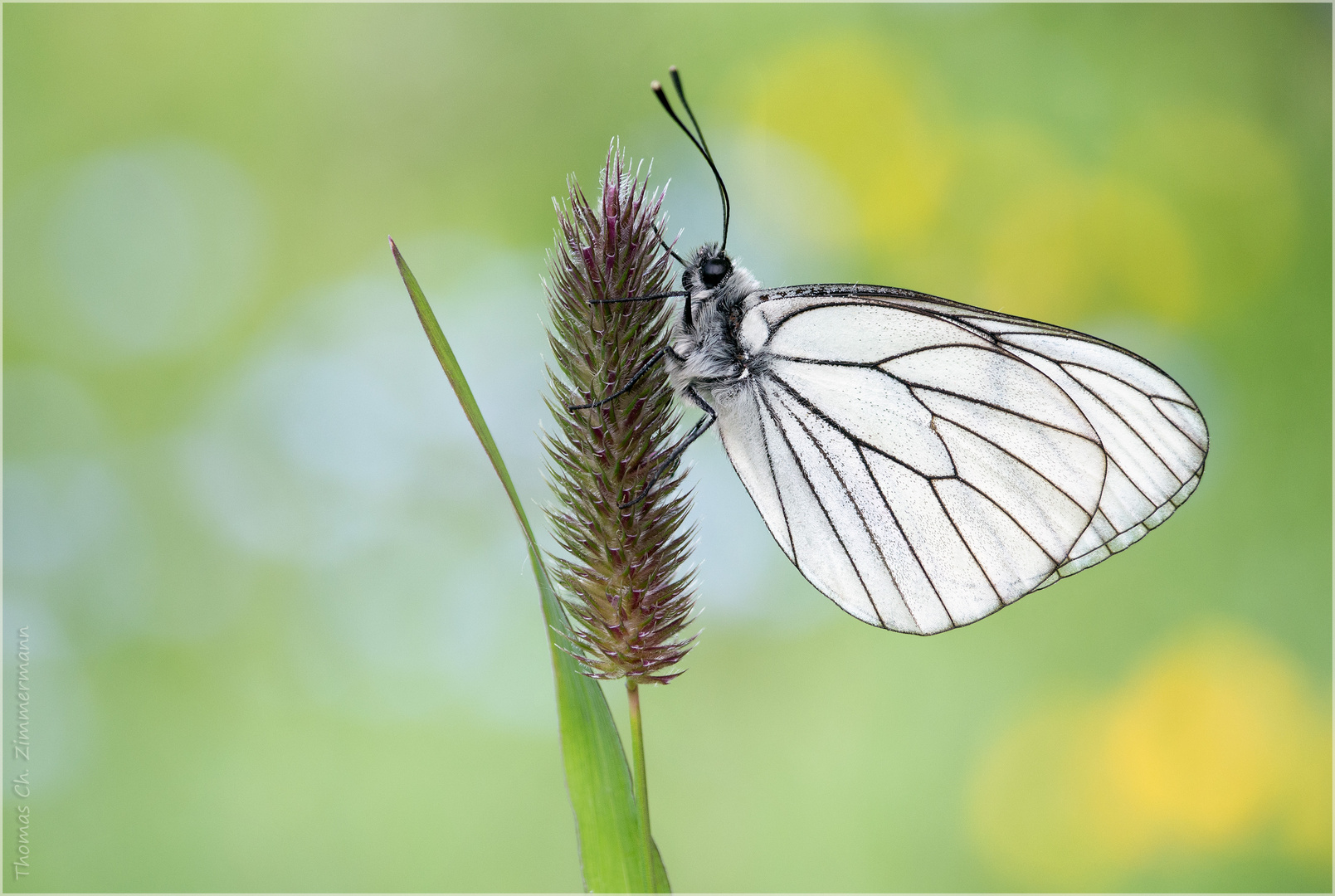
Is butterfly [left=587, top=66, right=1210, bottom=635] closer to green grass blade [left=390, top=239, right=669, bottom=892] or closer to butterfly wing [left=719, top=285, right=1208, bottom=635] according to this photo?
butterfly wing [left=719, top=285, right=1208, bottom=635]

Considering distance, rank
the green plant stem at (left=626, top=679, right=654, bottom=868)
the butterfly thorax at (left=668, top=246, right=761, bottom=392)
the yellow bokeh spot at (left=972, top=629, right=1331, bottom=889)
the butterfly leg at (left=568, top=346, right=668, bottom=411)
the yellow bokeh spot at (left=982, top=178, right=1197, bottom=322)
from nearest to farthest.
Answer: the green plant stem at (left=626, top=679, right=654, bottom=868), the butterfly leg at (left=568, top=346, right=668, bottom=411), the butterfly thorax at (left=668, top=246, right=761, bottom=392), the yellow bokeh spot at (left=972, top=629, right=1331, bottom=889), the yellow bokeh spot at (left=982, top=178, right=1197, bottom=322)

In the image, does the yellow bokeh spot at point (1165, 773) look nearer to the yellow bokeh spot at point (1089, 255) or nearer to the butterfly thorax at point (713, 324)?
the yellow bokeh spot at point (1089, 255)

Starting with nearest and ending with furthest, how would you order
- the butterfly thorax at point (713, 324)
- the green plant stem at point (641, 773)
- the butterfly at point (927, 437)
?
the green plant stem at point (641, 773)
the butterfly thorax at point (713, 324)
the butterfly at point (927, 437)

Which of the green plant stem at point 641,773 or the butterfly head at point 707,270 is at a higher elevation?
the butterfly head at point 707,270

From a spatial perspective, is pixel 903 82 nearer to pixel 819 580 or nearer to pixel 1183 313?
pixel 1183 313

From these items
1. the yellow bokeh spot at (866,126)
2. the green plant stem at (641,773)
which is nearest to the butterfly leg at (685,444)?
the green plant stem at (641,773)

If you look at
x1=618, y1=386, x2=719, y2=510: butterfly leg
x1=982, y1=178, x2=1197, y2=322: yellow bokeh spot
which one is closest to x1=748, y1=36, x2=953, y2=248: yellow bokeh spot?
x1=982, y1=178, x2=1197, y2=322: yellow bokeh spot
